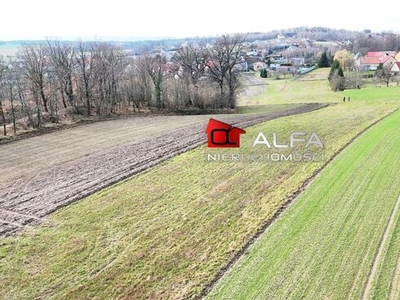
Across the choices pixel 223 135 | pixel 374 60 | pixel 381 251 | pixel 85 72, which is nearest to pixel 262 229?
pixel 381 251

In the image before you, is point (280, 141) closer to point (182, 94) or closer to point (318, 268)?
point (318, 268)

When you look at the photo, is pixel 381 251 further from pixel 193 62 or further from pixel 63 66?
pixel 193 62

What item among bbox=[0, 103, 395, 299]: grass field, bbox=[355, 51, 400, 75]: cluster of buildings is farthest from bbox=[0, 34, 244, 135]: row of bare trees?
bbox=[355, 51, 400, 75]: cluster of buildings

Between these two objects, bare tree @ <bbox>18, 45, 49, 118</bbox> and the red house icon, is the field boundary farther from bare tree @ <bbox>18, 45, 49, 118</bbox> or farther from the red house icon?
bare tree @ <bbox>18, 45, 49, 118</bbox>

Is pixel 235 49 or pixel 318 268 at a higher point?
pixel 235 49

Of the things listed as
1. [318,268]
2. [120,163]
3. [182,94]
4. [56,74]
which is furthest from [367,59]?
[318,268]
